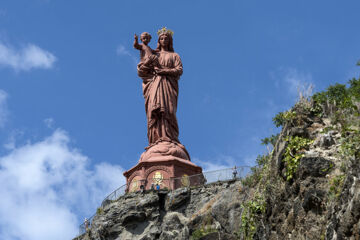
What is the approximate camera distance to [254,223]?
1457cm

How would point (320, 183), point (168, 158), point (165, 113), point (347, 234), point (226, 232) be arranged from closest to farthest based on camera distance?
point (347, 234) < point (320, 183) < point (226, 232) < point (168, 158) < point (165, 113)

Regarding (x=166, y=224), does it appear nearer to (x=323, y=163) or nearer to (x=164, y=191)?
(x=164, y=191)

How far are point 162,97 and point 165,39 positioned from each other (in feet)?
12.6

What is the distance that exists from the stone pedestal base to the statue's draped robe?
3.33 ft

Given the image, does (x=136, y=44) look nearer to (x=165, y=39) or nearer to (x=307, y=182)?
(x=165, y=39)

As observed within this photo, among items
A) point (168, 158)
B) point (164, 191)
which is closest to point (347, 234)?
point (164, 191)

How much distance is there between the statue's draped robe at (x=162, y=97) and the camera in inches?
1123

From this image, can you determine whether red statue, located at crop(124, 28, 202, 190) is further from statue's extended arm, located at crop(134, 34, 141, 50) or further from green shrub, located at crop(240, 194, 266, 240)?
green shrub, located at crop(240, 194, 266, 240)

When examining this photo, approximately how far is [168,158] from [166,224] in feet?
13.9

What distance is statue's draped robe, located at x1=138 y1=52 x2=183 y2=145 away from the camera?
93.6ft

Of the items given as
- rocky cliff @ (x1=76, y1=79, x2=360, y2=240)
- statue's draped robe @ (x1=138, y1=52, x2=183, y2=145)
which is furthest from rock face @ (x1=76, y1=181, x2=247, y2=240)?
statue's draped robe @ (x1=138, y1=52, x2=183, y2=145)

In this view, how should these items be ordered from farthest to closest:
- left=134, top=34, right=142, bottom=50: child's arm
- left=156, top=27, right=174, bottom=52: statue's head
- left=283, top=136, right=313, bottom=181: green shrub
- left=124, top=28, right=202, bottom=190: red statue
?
left=156, top=27, right=174, bottom=52: statue's head → left=134, top=34, right=142, bottom=50: child's arm → left=124, top=28, right=202, bottom=190: red statue → left=283, top=136, right=313, bottom=181: green shrub

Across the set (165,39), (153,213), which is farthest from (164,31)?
(153,213)

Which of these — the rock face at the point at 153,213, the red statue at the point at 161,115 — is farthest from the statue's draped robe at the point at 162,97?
the rock face at the point at 153,213
